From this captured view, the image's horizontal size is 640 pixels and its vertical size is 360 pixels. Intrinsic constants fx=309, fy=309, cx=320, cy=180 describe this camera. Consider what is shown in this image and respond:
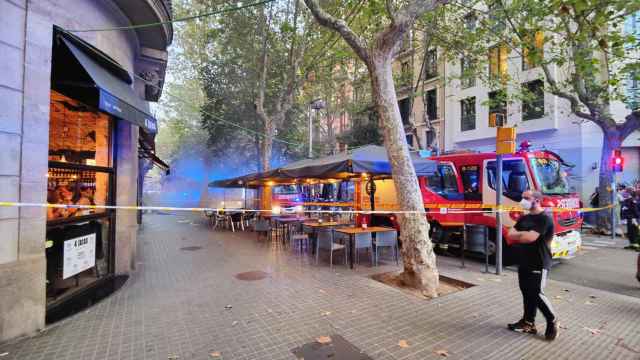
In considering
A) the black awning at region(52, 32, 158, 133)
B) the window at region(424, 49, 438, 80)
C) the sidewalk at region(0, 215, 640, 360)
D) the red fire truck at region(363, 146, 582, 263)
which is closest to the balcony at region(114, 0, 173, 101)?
the black awning at region(52, 32, 158, 133)

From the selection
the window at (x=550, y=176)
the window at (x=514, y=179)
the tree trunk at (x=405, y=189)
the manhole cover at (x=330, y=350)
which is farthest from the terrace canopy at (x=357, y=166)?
the manhole cover at (x=330, y=350)

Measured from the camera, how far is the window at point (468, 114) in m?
21.3

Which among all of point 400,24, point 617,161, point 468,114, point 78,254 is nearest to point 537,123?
point 468,114

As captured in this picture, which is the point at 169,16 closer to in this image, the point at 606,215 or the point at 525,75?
the point at 606,215

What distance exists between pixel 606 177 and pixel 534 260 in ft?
41.1

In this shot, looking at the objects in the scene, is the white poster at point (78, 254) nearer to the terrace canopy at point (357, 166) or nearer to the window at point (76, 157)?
the window at point (76, 157)

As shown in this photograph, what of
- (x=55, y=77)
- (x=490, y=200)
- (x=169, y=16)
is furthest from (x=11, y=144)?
(x=490, y=200)

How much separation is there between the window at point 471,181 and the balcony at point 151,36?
8317mm

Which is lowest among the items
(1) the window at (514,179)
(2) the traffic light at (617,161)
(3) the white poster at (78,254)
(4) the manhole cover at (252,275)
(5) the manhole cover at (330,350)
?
(4) the manhole cover at (252,275)

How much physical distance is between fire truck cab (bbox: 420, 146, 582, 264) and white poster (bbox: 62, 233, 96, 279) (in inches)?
247

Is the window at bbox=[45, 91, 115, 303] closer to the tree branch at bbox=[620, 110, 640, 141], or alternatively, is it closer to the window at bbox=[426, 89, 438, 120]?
the tree branch at bbox=[620, 110, 640, 141]

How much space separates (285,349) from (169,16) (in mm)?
7034

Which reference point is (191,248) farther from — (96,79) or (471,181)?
(471,181)

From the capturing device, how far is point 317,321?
4.19m
